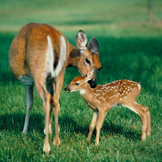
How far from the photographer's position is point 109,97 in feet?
12.7

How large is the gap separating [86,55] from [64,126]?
120 cm

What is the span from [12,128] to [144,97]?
8.04ft

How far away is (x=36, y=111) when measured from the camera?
4.91 metres

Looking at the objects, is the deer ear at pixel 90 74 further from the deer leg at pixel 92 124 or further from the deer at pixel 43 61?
the deer leg at pixel 92 124

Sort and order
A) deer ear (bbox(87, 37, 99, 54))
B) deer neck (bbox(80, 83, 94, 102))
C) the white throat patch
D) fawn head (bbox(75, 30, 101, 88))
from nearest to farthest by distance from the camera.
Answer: the white throat patch → deer neck (bbox(80, 83, 94, 102)) → fawn head (bbox(75, 30, 101, 88)) → deer ear (bbox(87, 37, 99, 54))

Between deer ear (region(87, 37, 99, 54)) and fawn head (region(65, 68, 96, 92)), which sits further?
deer ear (region(87, 37, 99, 54))

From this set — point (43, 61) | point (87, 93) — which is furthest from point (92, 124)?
point (43, 61)

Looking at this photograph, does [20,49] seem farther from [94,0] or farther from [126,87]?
[94,0]

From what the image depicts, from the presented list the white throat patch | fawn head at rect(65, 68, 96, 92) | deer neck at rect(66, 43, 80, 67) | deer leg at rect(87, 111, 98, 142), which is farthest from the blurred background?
the white throat patch

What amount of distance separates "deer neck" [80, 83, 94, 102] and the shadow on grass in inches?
20.3

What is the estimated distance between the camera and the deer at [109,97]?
12.6 feet

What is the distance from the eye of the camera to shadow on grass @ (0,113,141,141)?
4023 millimetres

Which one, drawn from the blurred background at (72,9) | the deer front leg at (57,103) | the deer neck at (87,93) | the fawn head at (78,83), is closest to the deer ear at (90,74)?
the fawn head at (78,83)

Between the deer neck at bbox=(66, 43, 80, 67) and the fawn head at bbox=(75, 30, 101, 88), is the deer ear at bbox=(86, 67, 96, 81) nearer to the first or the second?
the fawn head at bbox=(75, 30, 101, 88)
